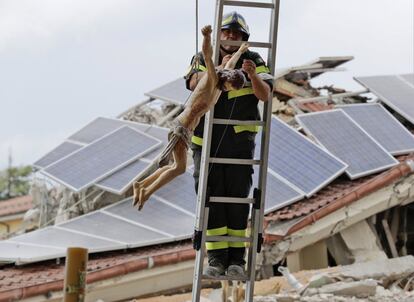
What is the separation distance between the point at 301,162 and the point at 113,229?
2.50m

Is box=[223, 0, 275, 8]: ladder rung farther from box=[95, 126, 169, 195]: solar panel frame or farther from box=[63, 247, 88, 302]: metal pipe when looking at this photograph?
box=[95, 126, 169, 195]: solar panel frame

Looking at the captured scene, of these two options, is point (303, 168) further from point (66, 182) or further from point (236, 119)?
point (236, 119)

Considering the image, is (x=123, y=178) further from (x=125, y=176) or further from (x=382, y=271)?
(x=382, y=271)

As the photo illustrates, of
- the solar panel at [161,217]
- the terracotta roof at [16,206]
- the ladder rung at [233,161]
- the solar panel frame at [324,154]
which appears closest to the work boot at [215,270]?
the ladder rung at [233,161]

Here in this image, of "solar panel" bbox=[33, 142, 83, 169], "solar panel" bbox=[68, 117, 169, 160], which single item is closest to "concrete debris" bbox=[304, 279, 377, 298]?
"solar panel" bbox=[68, 117, 169, 160]

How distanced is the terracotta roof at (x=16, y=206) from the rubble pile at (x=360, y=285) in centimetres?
1614

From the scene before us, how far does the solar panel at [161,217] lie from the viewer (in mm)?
10188

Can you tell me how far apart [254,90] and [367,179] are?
19.9 feet

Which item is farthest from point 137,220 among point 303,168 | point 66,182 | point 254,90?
point 254,90

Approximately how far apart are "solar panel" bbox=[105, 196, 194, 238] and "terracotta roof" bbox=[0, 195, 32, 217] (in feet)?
44.8

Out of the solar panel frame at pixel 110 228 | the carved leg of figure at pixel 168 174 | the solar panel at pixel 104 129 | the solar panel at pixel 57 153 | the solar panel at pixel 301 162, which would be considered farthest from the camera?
the solar panel at pixel 104 129

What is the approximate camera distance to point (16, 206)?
82.7ft

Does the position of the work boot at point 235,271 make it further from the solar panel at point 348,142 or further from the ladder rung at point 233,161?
the solar panel at point 348,142

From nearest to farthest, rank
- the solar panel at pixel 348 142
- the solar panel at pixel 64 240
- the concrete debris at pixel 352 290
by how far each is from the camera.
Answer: the concrete debris at pixel 352 290
the solar panel at pixel 64 240
the solar panel at pixel 348 142
